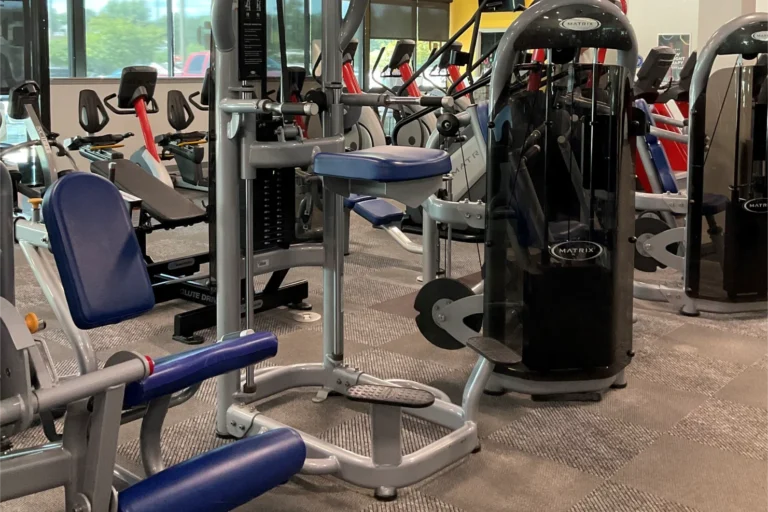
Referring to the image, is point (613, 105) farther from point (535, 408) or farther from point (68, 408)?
point (68, 408)

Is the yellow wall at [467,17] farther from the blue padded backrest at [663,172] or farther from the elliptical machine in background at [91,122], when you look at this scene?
the blue padded backrest at [663,172]

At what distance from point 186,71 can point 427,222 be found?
6667 mm

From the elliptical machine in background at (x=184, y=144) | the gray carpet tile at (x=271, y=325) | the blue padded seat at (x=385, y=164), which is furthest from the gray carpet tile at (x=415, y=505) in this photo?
the elliptical machine in background at (x=184, y=144)

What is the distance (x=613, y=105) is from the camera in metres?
→ 3.03

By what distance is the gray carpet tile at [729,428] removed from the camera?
9.10ft

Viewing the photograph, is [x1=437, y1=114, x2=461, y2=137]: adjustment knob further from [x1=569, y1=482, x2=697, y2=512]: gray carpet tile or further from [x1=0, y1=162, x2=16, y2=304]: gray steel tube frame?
[x1=0, y1=162, x2=16, y2=304]: gray steel tube frame

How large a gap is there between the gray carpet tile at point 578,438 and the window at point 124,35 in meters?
7.42

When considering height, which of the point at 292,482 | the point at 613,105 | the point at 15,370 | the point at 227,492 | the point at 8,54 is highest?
the point at 8,54

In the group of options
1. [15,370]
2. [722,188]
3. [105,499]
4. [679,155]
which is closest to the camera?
[15,370]

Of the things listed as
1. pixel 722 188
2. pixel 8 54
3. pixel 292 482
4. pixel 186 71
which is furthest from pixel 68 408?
pixel 186 71

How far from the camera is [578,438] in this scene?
2.82 m

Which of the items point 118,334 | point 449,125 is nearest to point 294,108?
point 449,125

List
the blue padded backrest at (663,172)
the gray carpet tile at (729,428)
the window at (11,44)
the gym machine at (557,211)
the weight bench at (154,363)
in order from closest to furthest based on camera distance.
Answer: the weight bench at (154,363)
the gray carpet tile at (729,428)
the gym machine at (557,211)
the blue padded backrest at (663,172)
the window at (11,44)

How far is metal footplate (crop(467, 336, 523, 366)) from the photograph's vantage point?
8.63 ft
